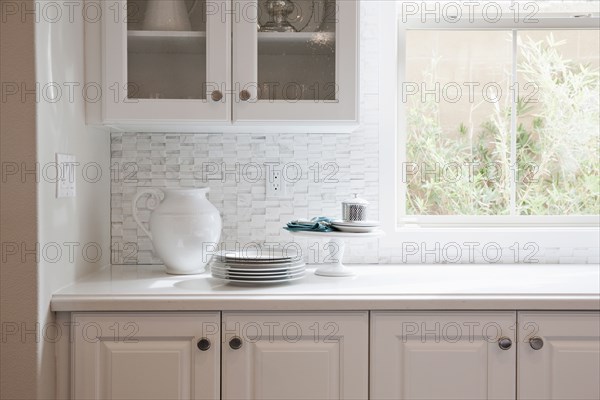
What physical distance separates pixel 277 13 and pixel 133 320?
105cm

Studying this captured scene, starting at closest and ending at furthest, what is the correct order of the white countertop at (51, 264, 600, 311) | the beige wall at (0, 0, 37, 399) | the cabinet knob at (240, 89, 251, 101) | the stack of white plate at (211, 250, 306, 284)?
the beige wall at (0, 0, 37, 399)
the white countertop at (51, 264, 600, 311)
the stack of white plate at (211, 250, 306, 284)
the cabinet knob at (240, 89, 251, 101)

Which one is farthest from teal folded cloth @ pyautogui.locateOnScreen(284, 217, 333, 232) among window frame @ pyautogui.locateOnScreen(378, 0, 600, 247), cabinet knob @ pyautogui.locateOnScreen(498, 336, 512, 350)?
cabinet knob @ pyautogui.locateOnScreen(498, 336, 512, 350)

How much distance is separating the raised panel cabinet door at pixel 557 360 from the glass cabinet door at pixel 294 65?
83cm

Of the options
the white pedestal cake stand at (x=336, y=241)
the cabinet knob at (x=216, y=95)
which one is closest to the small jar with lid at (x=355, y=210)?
the white pedestal cake stand at (x=336, y=241)

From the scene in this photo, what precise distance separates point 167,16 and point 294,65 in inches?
17.3

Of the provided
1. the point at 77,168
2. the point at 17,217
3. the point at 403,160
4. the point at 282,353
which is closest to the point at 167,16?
the point at 77,168

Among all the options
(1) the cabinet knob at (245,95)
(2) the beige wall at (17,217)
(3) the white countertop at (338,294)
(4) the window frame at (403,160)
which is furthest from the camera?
(4) the window frame at (403,160)

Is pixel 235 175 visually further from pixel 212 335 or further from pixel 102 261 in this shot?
pixel 212 335

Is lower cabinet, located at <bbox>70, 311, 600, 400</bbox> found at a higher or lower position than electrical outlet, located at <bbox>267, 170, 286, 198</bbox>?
lower

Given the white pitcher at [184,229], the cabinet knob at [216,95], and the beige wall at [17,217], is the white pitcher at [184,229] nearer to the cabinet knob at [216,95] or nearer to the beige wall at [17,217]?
the cabinet knob at [216,95]

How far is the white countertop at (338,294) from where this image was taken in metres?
1.79

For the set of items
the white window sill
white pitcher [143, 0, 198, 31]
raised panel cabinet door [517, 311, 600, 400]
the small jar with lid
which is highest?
white pitcher [143, 0, 198, 31]

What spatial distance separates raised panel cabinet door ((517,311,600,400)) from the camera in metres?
1.82

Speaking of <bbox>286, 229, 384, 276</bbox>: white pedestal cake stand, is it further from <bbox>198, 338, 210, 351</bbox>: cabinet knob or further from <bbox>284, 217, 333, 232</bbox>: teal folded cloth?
<bbox>198, 338, 210, 351</bbox>: cabinet knob
